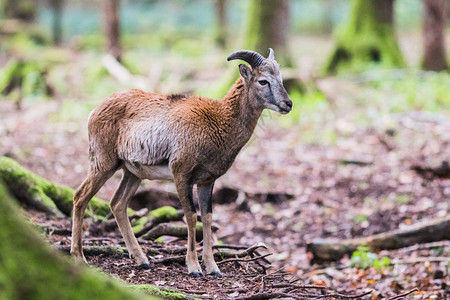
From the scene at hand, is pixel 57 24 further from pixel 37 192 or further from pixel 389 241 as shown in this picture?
pixel 389 241

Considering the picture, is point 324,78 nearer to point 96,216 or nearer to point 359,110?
point 359,110

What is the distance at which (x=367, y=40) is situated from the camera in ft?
62.8

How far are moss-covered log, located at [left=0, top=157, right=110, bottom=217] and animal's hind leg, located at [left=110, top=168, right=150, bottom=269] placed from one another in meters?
1.49

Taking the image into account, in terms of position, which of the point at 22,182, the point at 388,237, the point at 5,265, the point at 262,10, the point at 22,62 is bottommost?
the point at 388,237

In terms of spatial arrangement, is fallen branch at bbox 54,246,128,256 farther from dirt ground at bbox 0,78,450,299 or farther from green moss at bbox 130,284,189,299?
green moss at bbox 130,284,189,299

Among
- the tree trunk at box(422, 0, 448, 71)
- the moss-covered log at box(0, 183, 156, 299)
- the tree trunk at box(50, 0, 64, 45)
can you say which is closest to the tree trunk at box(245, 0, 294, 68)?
the tree trunk at box(422, 0, 448, 71)

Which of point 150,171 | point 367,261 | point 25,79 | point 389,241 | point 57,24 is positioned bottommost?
point 367,261

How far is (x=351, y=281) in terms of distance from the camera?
753 cm

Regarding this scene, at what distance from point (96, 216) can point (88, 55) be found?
2114cm

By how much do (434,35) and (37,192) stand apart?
49.4ft

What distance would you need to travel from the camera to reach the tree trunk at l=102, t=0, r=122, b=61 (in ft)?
68.3

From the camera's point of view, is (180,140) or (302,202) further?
(302,202)

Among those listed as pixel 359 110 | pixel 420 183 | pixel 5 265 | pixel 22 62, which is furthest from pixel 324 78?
pixel 5 265

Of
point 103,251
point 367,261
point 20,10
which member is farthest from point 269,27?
point 20,10
